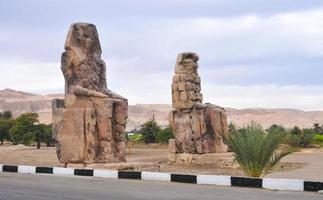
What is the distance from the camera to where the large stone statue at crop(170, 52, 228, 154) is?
19.5 meters

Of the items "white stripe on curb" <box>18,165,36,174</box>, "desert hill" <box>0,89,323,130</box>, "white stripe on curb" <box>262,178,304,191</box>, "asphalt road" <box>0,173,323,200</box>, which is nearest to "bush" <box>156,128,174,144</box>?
"white stripe on curb" <box>18,165,36,174</box>

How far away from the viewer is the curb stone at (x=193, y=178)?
31.6 ft

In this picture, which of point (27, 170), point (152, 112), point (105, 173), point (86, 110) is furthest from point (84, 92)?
point (152, 112)

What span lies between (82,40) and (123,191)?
6057 millimetres

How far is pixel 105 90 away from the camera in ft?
48.3

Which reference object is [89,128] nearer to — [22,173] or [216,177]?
[22,173]

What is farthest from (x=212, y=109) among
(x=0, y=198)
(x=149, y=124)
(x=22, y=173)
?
(x=149, y=124)

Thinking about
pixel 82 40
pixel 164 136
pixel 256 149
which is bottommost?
pixel 256 149

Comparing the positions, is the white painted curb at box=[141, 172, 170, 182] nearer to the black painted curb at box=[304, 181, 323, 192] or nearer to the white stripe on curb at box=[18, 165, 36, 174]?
the black painted curb at box=[304, 181, 323, 192]

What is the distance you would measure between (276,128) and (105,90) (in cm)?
496

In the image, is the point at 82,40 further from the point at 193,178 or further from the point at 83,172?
the point at 193,178

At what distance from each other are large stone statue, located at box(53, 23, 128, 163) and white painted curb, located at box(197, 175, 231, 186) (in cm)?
369

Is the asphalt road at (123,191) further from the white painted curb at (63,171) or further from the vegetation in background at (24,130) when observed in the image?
the vegetation in background at (24,130)

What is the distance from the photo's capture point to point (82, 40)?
14391mm
